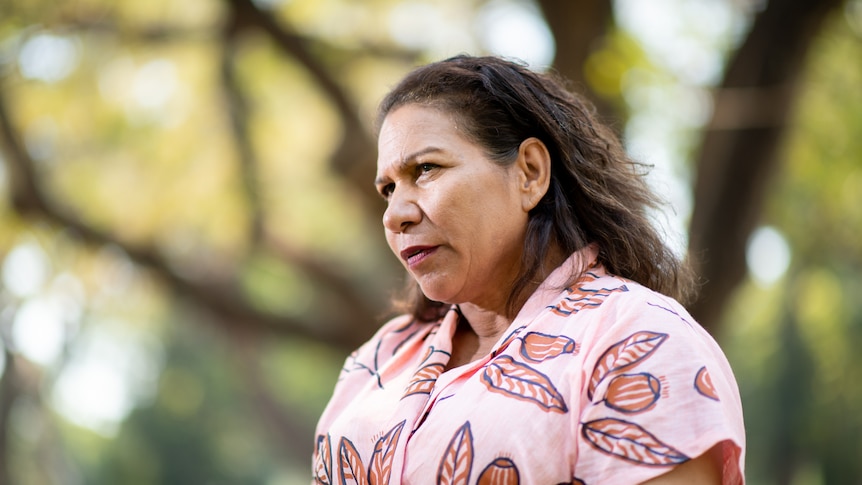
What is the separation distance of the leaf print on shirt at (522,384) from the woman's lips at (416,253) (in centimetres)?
35

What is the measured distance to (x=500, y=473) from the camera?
1.79m

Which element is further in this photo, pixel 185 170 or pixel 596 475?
pixel 185 170

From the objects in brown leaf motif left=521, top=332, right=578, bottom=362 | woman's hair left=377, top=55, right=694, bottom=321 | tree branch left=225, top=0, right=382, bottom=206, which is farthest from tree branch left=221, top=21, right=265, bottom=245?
brown leaf motif left=521, top=332, right=578, bottom=362

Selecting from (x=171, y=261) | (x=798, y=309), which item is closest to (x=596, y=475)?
(x=171, y=261)

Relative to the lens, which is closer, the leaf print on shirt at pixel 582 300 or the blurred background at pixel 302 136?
the leaf print on shirt at pixel 582 300

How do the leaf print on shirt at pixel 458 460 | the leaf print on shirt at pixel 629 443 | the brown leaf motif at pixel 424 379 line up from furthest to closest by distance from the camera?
the brown leaf motif at pixel 424 379 < the leaf print on shirt at pixel 458 460 < the leaf print on shirt at pixel 629 443

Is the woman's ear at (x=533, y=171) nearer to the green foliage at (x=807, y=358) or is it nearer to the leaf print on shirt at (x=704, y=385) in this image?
the leaf print on shirt at (x=704, y=385)

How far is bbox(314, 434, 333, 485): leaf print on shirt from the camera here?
2.24 meters

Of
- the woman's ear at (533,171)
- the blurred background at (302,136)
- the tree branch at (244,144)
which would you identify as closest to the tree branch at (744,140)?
the blurred background at (302,136)

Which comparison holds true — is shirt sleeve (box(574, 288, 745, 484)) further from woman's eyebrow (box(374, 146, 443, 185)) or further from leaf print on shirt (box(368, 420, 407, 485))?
woman's eyebrow (box(374, 146, 443, 185))

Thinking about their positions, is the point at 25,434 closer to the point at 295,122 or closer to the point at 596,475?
the point at 295,122

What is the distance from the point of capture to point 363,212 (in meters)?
6.94

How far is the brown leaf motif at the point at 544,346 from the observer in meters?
1.93

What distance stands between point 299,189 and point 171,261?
3093 millimetres
